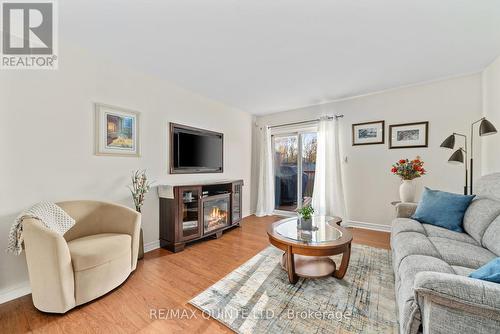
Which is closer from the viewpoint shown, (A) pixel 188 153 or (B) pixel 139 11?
(B) pixel 139 11

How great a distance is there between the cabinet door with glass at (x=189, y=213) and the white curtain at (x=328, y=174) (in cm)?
228

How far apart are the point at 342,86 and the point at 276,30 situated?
176 centimetres

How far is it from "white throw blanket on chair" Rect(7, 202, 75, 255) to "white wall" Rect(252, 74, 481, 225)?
3.94 meters

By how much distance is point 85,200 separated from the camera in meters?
2.02

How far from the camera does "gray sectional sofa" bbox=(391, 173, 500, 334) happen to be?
2.60 ft

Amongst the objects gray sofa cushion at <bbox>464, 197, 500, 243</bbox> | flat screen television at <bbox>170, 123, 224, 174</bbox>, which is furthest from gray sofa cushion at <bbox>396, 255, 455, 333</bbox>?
flat screen television at <bbox>170, 123, 224, 174</bbox>

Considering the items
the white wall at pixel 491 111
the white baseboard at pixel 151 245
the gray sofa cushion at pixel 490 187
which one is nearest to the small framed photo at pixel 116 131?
the white baseboard at pixel 151 245

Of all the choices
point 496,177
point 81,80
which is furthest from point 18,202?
point 496,177

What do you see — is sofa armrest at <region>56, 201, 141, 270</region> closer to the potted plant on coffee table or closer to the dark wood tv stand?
the dark wood tv stand

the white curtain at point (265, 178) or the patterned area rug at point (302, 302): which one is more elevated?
the white curtain at point (265, 178)

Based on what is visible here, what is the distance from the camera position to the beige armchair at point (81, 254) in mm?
1463

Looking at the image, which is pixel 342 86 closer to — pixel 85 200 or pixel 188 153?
pixel 188 153

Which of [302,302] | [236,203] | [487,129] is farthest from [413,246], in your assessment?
[236,203]

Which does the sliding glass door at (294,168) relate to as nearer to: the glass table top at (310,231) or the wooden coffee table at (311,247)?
the glass table top at (310,231)
